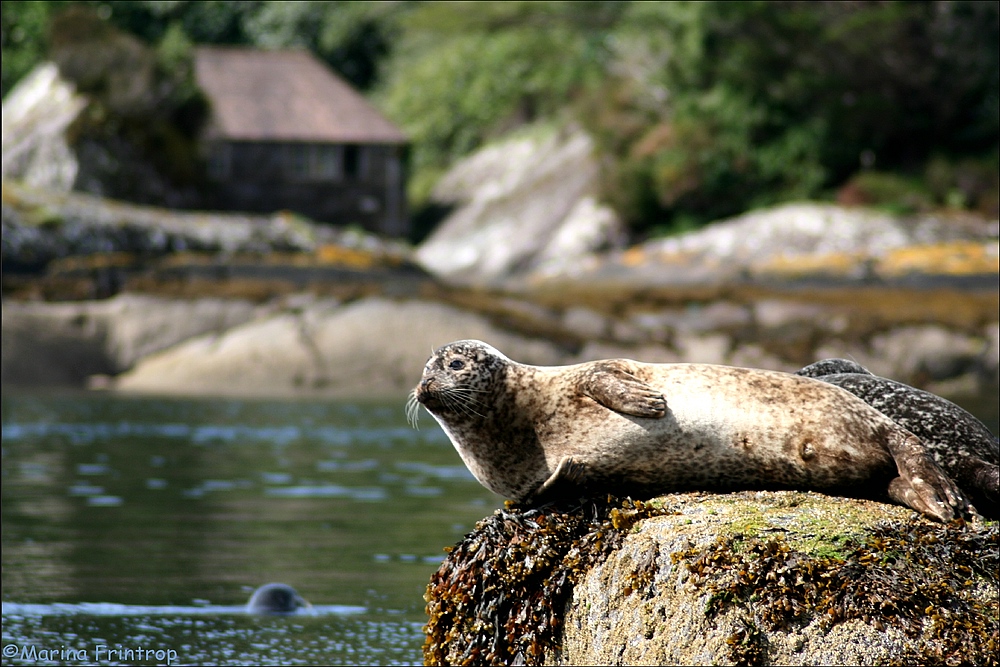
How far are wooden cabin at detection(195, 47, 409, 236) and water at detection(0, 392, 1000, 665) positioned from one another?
90.3ft

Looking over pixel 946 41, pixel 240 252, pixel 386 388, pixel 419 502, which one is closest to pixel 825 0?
pixel 946 41

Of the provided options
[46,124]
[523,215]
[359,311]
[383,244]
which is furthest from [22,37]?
[523,215]

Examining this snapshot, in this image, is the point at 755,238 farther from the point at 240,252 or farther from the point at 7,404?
the point at 7,404

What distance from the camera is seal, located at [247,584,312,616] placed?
7.31 meters

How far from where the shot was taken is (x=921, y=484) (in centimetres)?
464

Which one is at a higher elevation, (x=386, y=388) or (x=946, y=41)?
(x=946, y=41)

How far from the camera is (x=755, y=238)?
34719 millimetres

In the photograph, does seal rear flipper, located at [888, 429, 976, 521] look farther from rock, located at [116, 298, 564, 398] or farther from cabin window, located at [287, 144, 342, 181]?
cabin window, located at [287, 144, 342, 181]

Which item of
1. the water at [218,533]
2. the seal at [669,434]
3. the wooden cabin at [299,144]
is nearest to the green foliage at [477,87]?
the wooden cabin at [299,144]

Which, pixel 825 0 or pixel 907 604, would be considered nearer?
pixel 907 604

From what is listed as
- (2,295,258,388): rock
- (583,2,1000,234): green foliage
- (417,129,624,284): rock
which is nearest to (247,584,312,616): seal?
(2,295,258,388): rock

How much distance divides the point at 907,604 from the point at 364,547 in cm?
554

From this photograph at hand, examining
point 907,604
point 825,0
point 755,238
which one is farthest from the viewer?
point 825,0

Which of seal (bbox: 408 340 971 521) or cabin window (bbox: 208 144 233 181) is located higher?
seal (bbox: 408 340 971 521)
